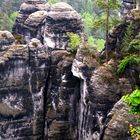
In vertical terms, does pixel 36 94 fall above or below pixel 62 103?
above

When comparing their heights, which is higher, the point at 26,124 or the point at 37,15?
the point at 37,15

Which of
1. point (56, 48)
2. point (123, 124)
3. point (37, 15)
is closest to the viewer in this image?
point (123, 124)

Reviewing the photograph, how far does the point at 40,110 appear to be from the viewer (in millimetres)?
32688

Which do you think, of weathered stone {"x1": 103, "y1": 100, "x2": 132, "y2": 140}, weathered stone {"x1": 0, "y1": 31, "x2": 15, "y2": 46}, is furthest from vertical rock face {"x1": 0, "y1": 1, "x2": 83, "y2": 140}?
weathered stone {"x1": 103, "y1": 100, "x2": 132, "y2": 140}

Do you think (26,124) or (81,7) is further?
(81,7)

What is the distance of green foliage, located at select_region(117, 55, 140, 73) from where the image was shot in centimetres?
2626

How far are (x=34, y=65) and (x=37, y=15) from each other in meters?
12.6

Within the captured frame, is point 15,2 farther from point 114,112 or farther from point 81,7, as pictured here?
point 114,112

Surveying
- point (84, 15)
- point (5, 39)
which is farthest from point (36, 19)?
point (84, 15)

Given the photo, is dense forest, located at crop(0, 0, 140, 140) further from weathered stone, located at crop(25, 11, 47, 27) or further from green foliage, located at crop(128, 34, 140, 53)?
weathered stone, located at crop(25, 11, 47, 27)

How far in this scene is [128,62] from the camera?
26922 millimetres

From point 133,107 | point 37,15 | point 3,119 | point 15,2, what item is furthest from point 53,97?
point 15,2

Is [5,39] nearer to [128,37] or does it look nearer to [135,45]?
[128,37]

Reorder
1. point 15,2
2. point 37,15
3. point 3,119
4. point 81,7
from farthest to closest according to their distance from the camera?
point 81,7, point 15,2, point 37,15, point 3,119
